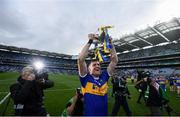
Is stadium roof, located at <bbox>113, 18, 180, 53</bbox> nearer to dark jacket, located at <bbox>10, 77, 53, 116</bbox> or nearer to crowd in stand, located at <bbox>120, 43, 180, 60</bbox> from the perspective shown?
crowd in stand, located at <bbox>120, 43, 180, 60</bbox>

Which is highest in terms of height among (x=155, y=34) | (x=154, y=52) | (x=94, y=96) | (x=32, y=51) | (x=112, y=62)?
(x=32, y=51)

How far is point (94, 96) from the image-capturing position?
3146 mm

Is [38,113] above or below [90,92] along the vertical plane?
below

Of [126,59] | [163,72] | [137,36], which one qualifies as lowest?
[163,72]

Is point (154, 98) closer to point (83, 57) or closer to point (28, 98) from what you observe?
point (83, 57)

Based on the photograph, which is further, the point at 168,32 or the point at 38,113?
the point at 168,32

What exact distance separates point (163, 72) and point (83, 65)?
57.9 meters

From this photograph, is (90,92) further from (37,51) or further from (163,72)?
(37,51)

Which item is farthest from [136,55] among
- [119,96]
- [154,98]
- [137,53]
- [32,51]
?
[154,98]

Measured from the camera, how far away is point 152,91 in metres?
5.80

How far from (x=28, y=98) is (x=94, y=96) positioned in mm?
1278

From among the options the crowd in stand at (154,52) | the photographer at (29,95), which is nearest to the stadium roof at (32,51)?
the crowd in stand at (154,52)

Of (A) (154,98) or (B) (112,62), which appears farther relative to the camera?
(A) (154,98)

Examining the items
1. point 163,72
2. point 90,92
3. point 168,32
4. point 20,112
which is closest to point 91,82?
point 90,92
